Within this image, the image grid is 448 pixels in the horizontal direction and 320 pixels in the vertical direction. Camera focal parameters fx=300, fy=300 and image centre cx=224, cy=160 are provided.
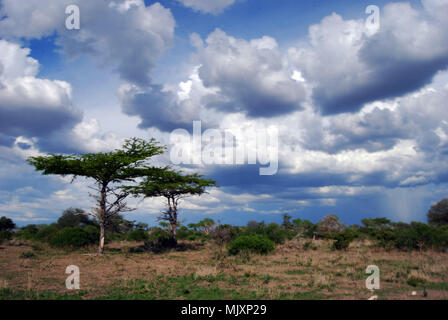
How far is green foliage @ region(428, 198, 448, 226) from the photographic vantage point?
53.5m

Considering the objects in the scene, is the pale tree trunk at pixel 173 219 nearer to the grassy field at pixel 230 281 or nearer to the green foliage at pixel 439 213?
the grassy field at pixel 230 281

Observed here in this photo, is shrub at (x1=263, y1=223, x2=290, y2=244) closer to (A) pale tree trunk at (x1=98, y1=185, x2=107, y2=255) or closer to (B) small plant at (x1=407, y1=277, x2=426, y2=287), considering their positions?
(A) pale tree trunk at (x1=98, y1=185, x2=107, y2=255)

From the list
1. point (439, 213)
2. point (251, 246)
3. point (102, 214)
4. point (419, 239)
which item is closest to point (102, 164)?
point (102, 214)

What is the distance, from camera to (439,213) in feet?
180

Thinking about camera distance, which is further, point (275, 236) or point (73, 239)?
point (275, 236)

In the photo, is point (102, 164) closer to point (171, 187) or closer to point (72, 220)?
point (171, 187)

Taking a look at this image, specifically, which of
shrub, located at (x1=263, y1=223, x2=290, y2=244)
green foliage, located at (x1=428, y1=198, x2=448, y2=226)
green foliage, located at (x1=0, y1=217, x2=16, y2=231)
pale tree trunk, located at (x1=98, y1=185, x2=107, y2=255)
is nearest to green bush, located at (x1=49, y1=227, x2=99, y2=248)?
pale tree trunk, located at (x1=98, y1=185, x2=107, y2=255)

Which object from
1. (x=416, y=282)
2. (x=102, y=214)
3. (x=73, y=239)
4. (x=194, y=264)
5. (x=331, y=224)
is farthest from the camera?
(x=331, y=224)

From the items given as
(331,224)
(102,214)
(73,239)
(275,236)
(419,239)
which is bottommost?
(331,224)

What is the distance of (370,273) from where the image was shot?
14.8m

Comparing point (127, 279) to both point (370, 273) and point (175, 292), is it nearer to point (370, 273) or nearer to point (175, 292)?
point (175, 292)

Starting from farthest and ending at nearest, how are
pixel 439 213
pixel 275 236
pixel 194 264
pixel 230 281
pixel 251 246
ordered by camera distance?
pixel 439 213, pixel 275 236, pixel 251 246, pixel 194 264, pixel 230 281

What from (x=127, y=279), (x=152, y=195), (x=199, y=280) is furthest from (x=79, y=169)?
(x=199, y=280)

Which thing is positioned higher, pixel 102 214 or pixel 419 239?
pixel 102 214
